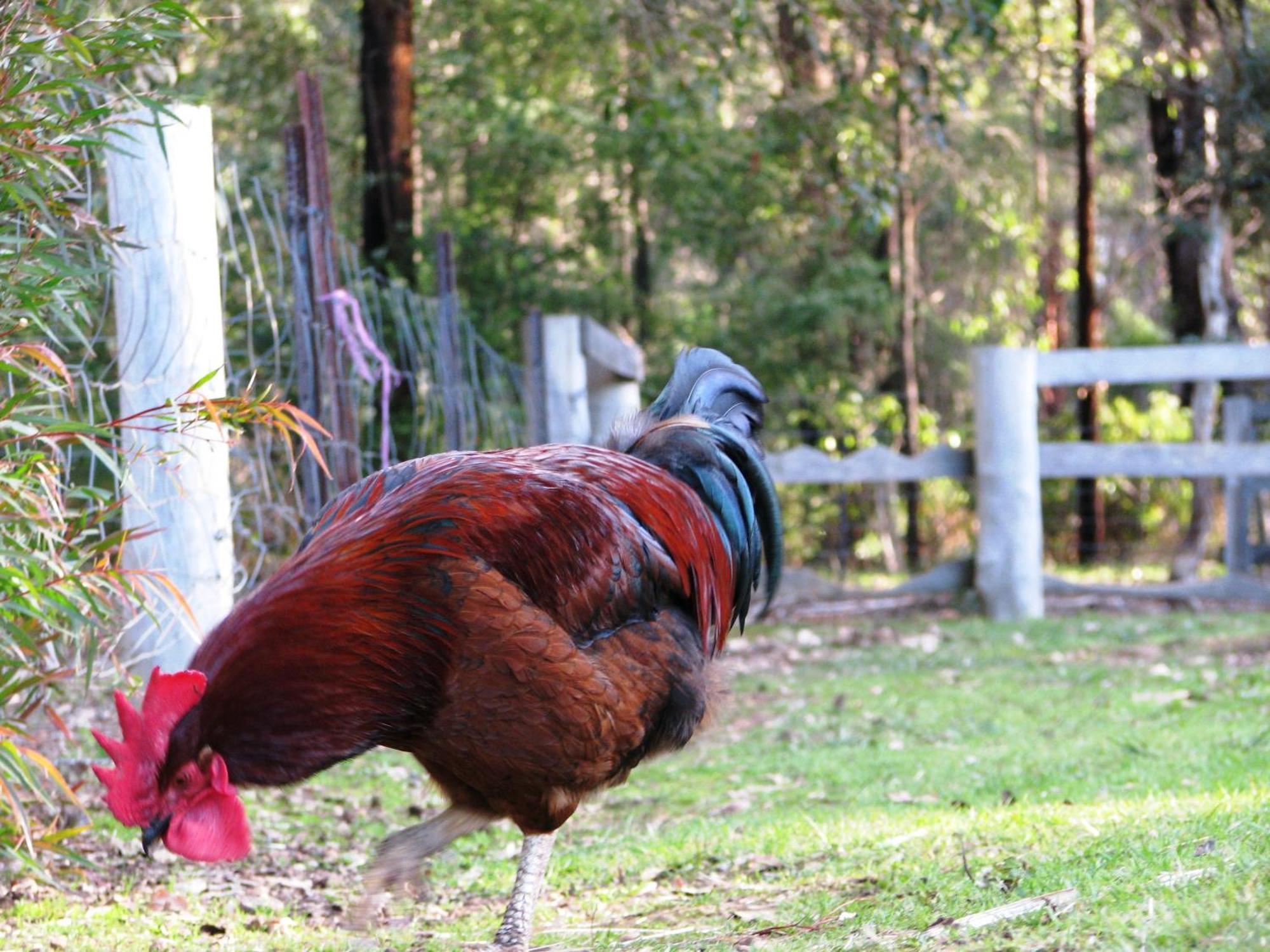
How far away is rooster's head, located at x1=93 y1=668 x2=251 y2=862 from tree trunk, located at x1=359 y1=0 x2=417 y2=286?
9401mm

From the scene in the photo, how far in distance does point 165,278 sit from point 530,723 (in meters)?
2.15

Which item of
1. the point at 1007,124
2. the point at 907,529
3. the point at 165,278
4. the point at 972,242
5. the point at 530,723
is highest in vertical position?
the point at 1007,124

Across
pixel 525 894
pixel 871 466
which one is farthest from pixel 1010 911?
pixel 871 466

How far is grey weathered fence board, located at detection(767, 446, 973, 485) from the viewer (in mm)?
10750

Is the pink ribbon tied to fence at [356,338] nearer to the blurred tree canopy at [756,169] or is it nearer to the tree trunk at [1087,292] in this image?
the blurred tree canopy at [756,169]

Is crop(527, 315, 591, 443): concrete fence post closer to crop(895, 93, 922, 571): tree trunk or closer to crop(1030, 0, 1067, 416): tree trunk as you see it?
crop(895, 93, 922, 571): tree trunk

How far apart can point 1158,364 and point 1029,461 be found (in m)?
1.53

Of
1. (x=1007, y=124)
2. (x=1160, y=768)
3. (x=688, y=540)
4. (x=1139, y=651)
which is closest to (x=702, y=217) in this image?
(x=1007, y=124)

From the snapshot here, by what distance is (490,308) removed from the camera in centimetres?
1410

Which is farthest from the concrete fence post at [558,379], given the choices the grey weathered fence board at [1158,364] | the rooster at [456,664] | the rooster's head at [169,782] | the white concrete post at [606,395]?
Answer: the rooster's head at [169,782]

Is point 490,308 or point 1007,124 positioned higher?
point 1007,124

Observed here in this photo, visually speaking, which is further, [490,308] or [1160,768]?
[490,308]

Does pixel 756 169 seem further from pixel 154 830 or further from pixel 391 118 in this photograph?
pixel 154 830

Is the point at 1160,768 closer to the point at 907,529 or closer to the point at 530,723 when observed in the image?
the point at 530,723
